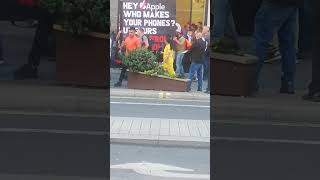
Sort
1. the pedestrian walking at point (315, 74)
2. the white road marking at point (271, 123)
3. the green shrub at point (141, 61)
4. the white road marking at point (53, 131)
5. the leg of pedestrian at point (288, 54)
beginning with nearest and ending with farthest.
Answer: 1. the green shrub at point (141, 61)
2. the white road marking at point (53, 131)
3. the white road marking at point (271, 123)
4. the pedestrian walking at point (315, 74)
5. the leg of pedestrian at point (288, 54)

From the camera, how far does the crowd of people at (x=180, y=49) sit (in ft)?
9.83

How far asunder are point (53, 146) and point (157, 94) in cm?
330

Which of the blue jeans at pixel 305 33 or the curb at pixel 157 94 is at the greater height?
the blue jeans at pixel 305 33

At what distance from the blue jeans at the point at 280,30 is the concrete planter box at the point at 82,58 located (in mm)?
1818

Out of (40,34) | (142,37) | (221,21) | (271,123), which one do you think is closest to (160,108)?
(142,37)

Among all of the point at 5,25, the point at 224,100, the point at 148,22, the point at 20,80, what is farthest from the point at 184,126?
the point at 5,25

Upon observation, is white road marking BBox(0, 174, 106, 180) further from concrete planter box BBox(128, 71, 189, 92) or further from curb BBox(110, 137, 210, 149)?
concrete planter box BBox(128, 71, 189, 92)

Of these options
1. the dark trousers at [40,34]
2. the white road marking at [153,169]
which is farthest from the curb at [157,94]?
the dark trousers at [40,34]

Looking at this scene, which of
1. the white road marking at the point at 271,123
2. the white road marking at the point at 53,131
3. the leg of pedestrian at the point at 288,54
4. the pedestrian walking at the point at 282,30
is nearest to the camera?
the white road marking at the point at 53,131

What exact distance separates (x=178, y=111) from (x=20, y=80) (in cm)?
626

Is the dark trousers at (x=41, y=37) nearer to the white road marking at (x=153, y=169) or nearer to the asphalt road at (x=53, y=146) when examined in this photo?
the asphalt road at (x=53, y=146)

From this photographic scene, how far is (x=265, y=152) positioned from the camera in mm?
6199

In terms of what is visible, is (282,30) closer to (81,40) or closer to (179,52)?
(81,40)

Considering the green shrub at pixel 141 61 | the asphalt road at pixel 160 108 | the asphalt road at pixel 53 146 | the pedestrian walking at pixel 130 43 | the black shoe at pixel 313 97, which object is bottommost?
the asphalt road at pixel 53 146
